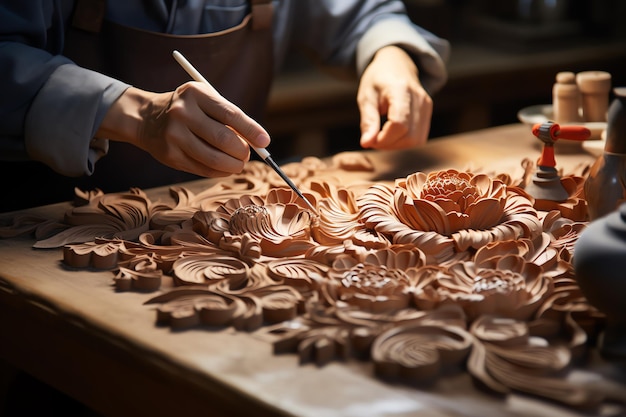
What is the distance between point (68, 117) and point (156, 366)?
0.61 m

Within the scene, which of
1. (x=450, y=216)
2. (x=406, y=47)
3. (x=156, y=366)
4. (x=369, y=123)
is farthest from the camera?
(x=406, y=47)

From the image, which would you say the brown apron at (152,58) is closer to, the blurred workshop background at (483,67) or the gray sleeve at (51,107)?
the gray sleeve at (51,107)

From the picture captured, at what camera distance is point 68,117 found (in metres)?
1.48

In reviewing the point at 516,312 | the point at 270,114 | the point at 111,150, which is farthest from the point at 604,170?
the point at 270,114

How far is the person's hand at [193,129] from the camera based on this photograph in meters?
1.44

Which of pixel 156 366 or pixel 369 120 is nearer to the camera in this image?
pixel 156 366

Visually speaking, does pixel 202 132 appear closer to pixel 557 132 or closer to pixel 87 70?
pixel 87 70

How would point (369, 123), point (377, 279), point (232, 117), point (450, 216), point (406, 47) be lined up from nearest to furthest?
point (377, 279)
point (450, 216)
point (232, 117)
point (369, 123)
point (406, 47)

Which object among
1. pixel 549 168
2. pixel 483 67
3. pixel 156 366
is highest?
pixel 549 168

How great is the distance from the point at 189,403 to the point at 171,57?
40.6 inches

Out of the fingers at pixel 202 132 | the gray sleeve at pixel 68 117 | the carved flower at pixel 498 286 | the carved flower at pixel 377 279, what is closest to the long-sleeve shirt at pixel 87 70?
the gray sleeve at pixel 68 117

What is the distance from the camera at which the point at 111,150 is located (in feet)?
6.19

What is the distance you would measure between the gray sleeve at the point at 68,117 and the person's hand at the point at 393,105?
53cm

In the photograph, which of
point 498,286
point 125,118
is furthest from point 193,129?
point 498,286
